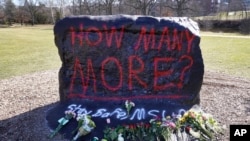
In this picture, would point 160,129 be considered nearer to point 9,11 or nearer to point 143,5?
point 143,5

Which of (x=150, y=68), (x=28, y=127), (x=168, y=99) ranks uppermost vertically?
(x=150, y=68)

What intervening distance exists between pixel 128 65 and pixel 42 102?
2108mm

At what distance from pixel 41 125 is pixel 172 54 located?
7.55ft

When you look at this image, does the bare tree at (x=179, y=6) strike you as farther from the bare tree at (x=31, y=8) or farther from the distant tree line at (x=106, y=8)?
the bare tree at (x=31, y=8)

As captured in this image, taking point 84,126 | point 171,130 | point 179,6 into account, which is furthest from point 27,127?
point 179,6

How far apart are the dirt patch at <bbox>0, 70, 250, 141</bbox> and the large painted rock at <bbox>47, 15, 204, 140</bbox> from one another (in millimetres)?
367

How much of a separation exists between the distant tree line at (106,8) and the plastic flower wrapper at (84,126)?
35831 millimetres

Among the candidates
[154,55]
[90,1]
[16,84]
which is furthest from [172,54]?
[90,1]

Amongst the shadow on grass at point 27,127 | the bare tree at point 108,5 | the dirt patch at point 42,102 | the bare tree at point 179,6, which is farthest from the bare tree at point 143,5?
the shadow on grass at point 27,127

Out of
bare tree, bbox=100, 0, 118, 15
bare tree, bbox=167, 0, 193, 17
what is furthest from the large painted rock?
bare tree, bbox=167, 0, 193, 17

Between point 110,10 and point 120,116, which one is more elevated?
point 110,10

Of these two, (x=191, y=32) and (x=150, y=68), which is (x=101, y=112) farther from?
(x=191, y=32)

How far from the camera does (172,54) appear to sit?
15.3ft

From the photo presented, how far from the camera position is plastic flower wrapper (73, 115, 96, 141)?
4.01m
